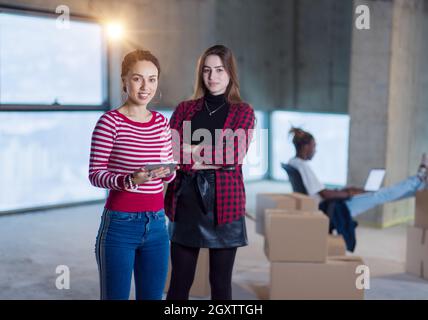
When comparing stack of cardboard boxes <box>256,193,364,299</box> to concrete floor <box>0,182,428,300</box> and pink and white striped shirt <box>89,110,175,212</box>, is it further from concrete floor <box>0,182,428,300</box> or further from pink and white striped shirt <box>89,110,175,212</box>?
pink and white striped shirt <box>89,110,175,212</box>

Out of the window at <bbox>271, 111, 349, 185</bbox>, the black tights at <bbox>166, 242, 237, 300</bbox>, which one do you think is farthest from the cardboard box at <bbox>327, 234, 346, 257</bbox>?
the window at <bbox>271, 111, 349, 185</bbox>

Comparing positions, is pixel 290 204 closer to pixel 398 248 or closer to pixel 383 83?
pixel 398 248

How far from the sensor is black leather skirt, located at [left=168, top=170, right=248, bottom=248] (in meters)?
2.09

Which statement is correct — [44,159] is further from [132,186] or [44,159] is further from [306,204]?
[132,186]

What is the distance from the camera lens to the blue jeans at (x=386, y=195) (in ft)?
14.0

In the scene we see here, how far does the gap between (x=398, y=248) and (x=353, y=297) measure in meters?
1.71

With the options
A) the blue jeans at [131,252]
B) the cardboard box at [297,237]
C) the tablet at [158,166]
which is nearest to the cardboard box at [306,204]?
the cardboard box at [297,237]

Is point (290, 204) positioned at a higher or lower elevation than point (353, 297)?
higher

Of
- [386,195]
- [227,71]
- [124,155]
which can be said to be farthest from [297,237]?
[124,155]

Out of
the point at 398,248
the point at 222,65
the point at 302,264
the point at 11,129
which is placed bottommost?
the point at 398,248

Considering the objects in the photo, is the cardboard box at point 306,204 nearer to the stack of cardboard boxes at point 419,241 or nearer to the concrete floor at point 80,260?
the concrete floor at point 80,260

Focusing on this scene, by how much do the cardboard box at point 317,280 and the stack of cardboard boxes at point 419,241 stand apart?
92cm

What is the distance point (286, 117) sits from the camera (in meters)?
8.31
